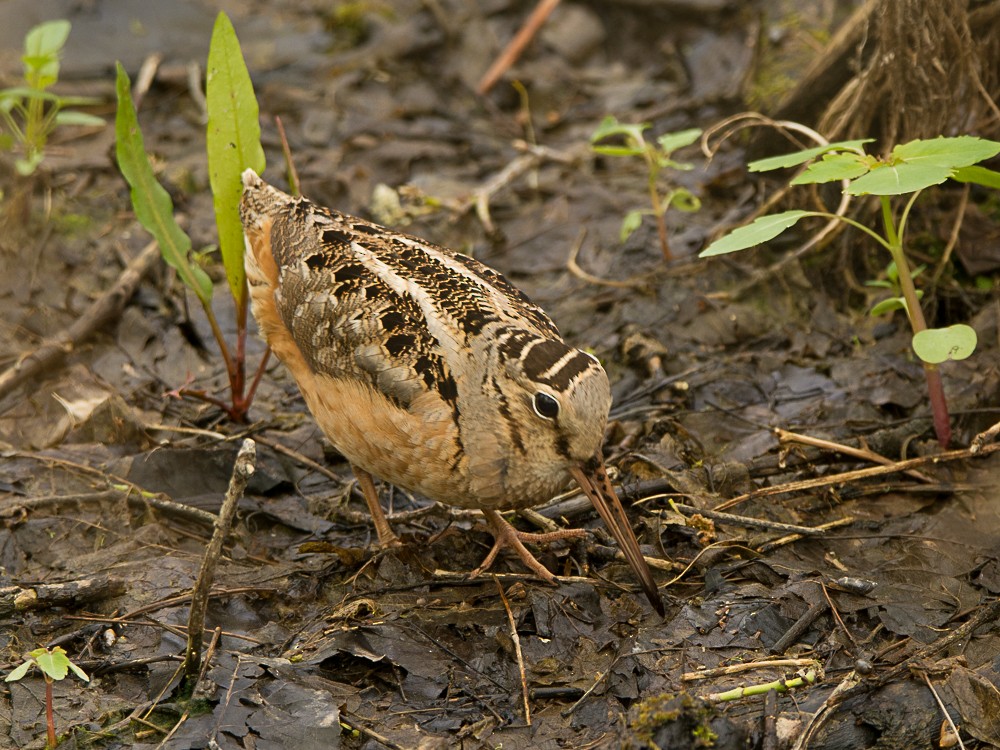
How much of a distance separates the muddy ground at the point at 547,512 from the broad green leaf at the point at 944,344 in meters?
0.66

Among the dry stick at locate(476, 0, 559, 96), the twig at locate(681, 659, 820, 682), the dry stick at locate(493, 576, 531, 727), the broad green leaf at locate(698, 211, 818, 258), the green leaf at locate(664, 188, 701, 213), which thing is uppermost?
the broad green leaf at locate(698, 211, 818, 258)

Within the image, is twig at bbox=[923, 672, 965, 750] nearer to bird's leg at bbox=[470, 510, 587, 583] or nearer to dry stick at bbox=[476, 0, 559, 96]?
bird's leg at bbox=[470, 510, 587, 583]

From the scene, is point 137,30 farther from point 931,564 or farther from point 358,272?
point 931,564

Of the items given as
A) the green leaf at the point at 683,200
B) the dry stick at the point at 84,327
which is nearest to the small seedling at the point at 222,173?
the dry stick at the point at 84,327

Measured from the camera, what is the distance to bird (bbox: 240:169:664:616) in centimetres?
428

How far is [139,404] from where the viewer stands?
19.4 feet

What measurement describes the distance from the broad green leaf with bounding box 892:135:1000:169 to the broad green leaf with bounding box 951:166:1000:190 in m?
0.23

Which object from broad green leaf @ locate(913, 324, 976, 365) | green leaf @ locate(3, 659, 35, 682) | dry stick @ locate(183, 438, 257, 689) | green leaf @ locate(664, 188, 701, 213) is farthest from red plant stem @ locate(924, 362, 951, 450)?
green leaf @ locate(3, 659, 35, 682)

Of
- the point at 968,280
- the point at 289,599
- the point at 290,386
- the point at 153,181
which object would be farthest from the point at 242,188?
the point at 968,280

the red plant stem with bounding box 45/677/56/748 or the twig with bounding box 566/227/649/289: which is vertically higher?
the red plant stem with bounding box 45/677/56/748

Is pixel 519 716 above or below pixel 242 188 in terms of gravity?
below

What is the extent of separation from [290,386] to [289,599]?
1813mm

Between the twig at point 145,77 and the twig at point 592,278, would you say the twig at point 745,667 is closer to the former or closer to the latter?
the twig at point 592,278

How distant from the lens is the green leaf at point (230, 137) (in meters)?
5.44
